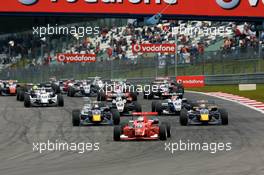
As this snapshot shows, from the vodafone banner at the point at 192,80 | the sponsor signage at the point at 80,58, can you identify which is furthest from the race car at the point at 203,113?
the sponsor signage at the point at 80,58

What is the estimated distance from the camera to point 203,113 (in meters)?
21.8

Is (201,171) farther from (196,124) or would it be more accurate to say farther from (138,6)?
(138,6)

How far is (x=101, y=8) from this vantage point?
138ft

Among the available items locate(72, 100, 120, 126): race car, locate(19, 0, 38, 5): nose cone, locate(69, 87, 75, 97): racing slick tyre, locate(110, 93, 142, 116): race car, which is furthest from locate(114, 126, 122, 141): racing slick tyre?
locate(19, 0, 38, 5): nose cone

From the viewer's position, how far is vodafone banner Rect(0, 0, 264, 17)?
41.2 m

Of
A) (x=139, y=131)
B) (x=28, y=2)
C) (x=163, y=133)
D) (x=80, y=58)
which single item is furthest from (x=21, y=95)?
(x=80, y=58)

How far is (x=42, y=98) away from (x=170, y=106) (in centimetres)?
713

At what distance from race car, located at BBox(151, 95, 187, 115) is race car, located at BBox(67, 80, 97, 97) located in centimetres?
1207

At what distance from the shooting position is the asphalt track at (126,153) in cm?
1280

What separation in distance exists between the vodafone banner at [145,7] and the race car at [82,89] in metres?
5.18

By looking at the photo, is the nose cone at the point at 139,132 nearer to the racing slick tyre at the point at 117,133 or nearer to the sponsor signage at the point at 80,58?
the racing slick tyre at the point at 117,133

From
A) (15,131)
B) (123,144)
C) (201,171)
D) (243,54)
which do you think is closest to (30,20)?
(243,54)

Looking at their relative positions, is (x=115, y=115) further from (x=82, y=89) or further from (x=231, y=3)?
(x=231, y=3)

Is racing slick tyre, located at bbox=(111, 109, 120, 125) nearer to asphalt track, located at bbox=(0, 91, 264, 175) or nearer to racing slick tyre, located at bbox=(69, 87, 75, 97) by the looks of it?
asphalt track, located at bbox=(0, 91, 264, 175)
